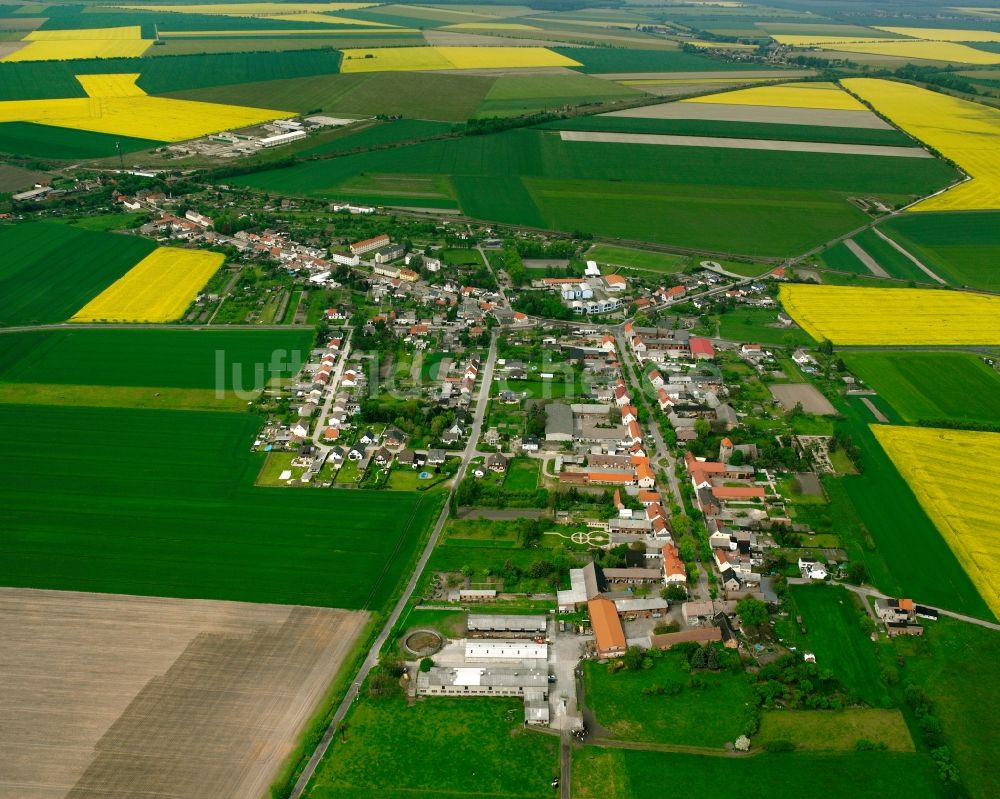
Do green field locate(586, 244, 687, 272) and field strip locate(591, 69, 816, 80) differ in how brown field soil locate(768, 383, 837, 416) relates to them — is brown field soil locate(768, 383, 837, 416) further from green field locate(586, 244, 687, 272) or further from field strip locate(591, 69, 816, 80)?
field strip locate(591, 69, 816, 80)

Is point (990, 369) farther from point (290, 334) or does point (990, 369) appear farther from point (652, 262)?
point (290, 334)

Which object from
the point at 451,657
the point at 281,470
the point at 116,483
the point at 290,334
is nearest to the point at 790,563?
the point at 451,657

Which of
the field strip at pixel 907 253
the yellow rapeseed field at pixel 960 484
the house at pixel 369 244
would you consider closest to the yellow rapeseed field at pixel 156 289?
the house at pixel 369 244

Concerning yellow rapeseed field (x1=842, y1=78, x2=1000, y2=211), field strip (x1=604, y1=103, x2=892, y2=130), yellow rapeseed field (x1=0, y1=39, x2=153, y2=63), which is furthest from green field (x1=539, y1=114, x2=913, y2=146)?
yellow rapeseed field (x1=0, y1=39, x2=153, y2=63)

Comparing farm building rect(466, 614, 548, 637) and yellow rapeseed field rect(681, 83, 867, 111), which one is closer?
farm building rect(466, 614, 548, 637)

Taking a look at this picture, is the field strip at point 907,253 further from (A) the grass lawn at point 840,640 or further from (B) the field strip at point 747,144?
(A) the grass lawn at point 840,640

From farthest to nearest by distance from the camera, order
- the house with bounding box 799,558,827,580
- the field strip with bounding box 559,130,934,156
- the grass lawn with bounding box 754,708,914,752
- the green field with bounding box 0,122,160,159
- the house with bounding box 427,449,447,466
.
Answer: the field strip with bounding box 559,130,934,156 < the green field with bounding box 0,122,160,159 < the house with bounding box 427,449,447,466 < the house with bounding box 799,558,827,580 < the grass lawn with bounding box 754,708,914,752

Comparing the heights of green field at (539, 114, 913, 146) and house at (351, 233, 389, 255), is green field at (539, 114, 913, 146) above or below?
above
